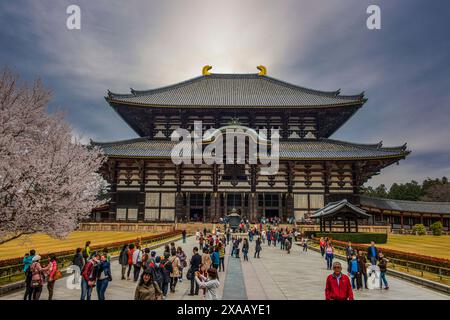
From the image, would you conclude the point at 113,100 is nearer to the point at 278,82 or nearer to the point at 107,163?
the point at 107,163

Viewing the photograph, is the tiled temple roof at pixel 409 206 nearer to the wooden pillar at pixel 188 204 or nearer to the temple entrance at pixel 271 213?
A: the temple entrance at pixel 271 213

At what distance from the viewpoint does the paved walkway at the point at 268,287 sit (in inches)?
437

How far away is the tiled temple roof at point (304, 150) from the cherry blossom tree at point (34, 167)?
91.3 feet

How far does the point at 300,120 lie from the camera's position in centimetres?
4931

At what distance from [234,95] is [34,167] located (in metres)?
43.2

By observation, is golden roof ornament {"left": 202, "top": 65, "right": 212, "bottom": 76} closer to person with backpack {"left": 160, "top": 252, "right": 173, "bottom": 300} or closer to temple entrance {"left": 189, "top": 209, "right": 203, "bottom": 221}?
temple entrance {"left": 189, "top": 209, "right": 203, "bottom": 221}

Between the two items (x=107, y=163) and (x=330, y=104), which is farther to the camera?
(x=330, y=104)

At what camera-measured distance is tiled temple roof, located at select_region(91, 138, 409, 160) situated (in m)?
41.6

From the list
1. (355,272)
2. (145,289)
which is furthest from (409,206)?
(145,289)

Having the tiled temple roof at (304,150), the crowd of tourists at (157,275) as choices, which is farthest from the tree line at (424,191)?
the crowd of tourists at (157,275)

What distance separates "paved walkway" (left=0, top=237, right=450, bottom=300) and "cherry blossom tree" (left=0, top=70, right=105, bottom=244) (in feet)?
8.48

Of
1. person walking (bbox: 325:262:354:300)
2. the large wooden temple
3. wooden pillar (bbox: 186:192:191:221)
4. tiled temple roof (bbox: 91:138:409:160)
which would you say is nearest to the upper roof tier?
the large wooden temple

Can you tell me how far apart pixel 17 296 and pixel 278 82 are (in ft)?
171
